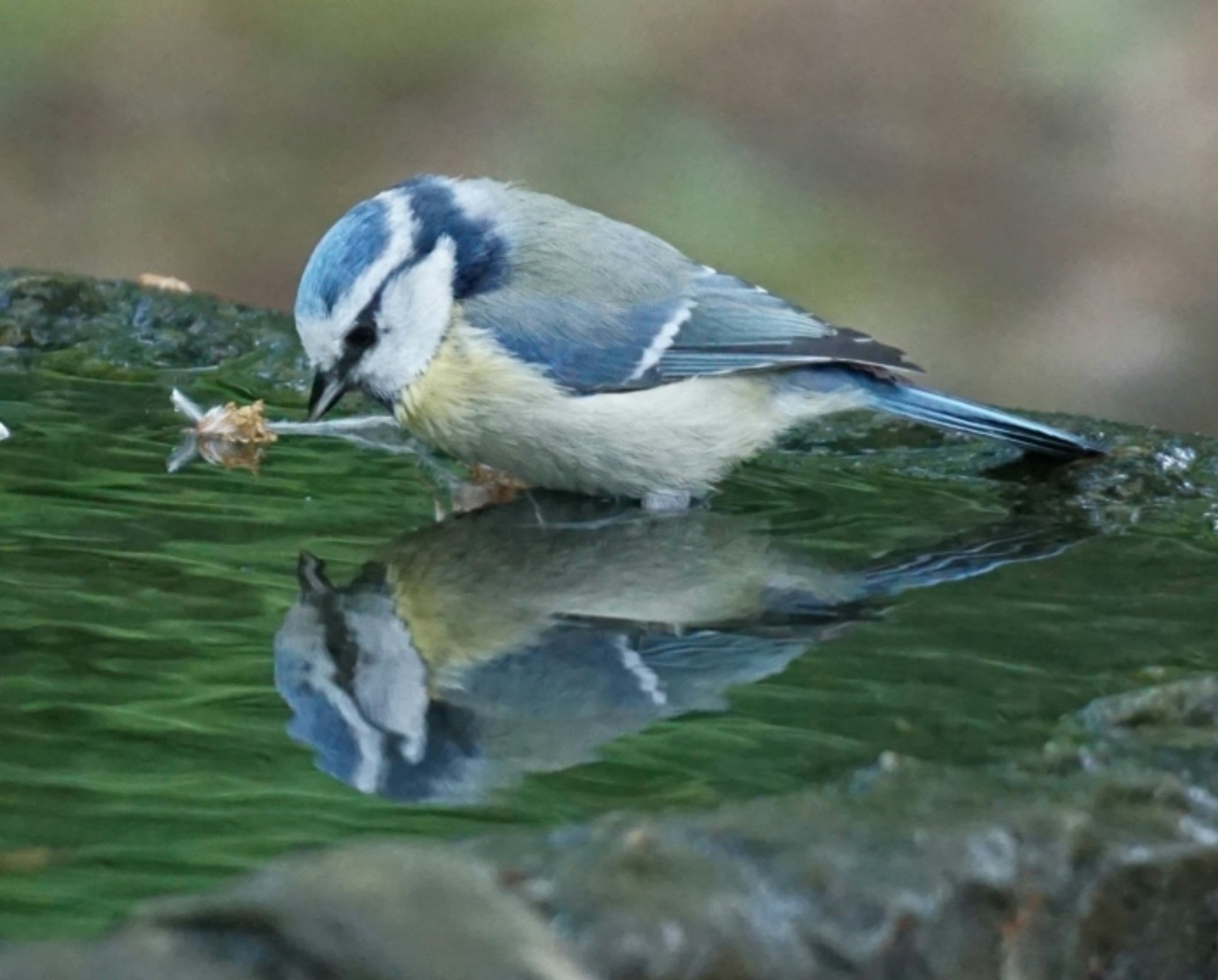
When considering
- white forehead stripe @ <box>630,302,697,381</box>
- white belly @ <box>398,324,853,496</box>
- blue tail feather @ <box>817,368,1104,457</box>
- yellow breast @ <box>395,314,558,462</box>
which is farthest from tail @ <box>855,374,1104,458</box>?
yellow breast @ <box>395,314,558,462</box>

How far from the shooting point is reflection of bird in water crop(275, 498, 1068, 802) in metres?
1.96

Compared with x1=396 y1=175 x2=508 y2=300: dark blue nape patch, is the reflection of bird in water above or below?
below

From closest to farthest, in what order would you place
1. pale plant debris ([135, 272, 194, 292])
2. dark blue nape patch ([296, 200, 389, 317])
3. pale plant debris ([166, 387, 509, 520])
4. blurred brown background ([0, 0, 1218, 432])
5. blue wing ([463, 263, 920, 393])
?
pale plant debris ([166, 387, 509, 520]), dark blue nape patch ([296, 200, 389, 317]), blue wing ([463, 263, 920, 393]), pale plant debris ([135, 272, 194, 292]), blurred brown background ([0, 0, 1218, 432])

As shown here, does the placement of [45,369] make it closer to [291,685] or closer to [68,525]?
[68,525]

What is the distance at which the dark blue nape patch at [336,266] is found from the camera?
335cm

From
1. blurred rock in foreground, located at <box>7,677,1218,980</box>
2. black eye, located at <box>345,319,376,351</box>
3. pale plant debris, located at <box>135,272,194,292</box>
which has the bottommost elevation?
Result: blurred rock in foreground, located at <box>7,677,1218,980</box>

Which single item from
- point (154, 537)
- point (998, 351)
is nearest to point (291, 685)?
point (154, 537)

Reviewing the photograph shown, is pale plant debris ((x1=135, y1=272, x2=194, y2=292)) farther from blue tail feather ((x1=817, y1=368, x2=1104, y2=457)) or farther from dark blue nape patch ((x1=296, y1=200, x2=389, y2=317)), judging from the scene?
blue tail feather ((x1=817, y1=368, x2=1104, y2=457))

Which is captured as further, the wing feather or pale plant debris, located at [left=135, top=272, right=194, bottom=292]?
pale plant debris, located at [left=135, top=272, right=194, bottom=292]


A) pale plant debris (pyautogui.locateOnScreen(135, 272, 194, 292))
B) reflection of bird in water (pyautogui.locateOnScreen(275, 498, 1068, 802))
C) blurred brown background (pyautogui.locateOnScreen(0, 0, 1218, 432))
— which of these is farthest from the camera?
blurred brown background (pyautogui.locateOnScreen(0, 0, 1218, 432))

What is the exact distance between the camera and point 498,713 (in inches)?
80.8

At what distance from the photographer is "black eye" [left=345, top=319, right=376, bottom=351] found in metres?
3.38

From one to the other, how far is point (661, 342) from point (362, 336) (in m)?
0.57

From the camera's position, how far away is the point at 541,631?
7.95 feet
